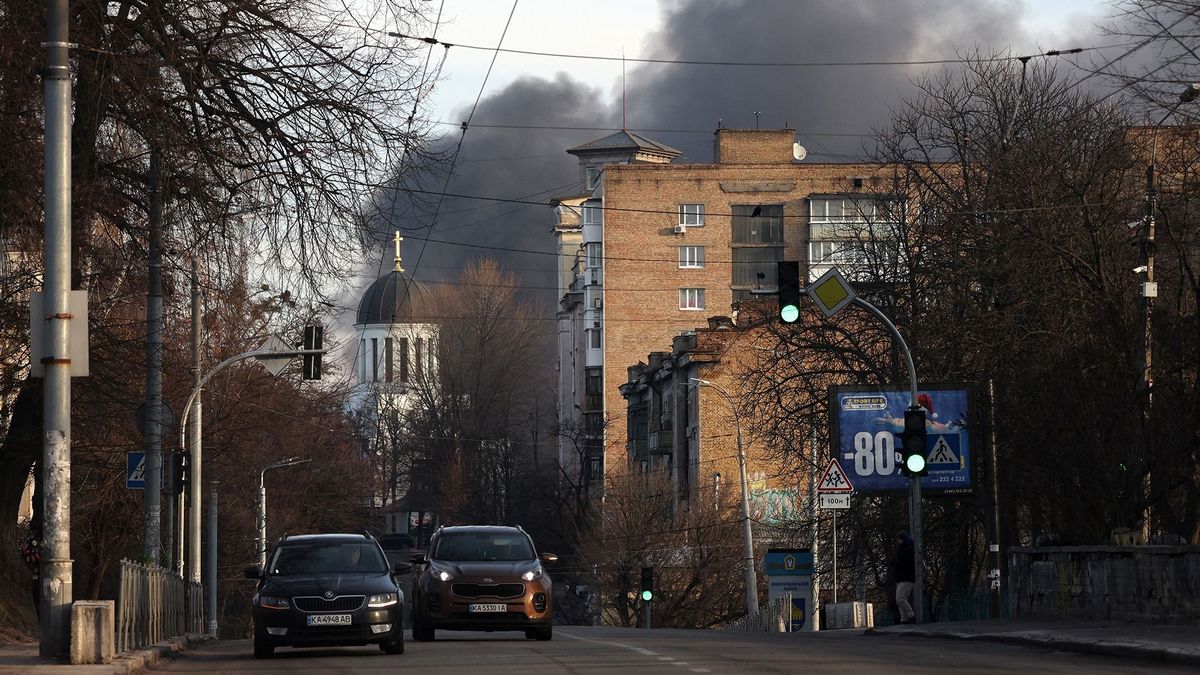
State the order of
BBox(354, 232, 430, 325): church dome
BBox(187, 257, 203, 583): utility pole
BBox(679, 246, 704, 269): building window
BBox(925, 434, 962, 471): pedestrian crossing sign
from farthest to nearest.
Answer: BBox(354, 232, 430, 325): church dome < BBox(679, 246, 704, 269): building window < BBox(187, 257, 203, 583): utility pole < BBox(925, 434, 962, 471): pedestrian crossing sign

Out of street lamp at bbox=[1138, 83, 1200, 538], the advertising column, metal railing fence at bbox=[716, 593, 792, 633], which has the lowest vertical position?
metal railing fence at bbox=[716, 593, 792, 633]

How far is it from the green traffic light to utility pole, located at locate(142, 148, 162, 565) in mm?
11338

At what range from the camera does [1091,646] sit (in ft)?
56.2

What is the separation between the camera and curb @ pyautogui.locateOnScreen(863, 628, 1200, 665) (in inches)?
597

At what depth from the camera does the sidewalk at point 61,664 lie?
1434cm

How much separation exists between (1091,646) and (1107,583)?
5.22 metres

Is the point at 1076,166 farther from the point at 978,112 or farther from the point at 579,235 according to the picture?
the point at 579,235

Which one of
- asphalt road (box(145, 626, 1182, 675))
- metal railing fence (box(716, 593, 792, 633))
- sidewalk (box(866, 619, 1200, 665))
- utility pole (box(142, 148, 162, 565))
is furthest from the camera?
metal railing fence (box(716, 593, 792, 633))

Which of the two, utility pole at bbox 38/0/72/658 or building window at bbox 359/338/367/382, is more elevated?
building window at bbox 359/338/367/382

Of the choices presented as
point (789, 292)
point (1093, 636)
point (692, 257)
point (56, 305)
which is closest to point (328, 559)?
point (56, 305)

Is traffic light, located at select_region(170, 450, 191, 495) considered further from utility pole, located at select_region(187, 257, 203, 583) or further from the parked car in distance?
the parked car in distance

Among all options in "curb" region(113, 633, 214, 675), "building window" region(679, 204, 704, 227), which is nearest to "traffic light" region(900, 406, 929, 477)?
"curb" region(113, 633, 214, 675)

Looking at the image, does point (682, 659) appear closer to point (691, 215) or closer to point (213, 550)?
point (213, 550)

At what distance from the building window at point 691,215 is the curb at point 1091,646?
233 feet
